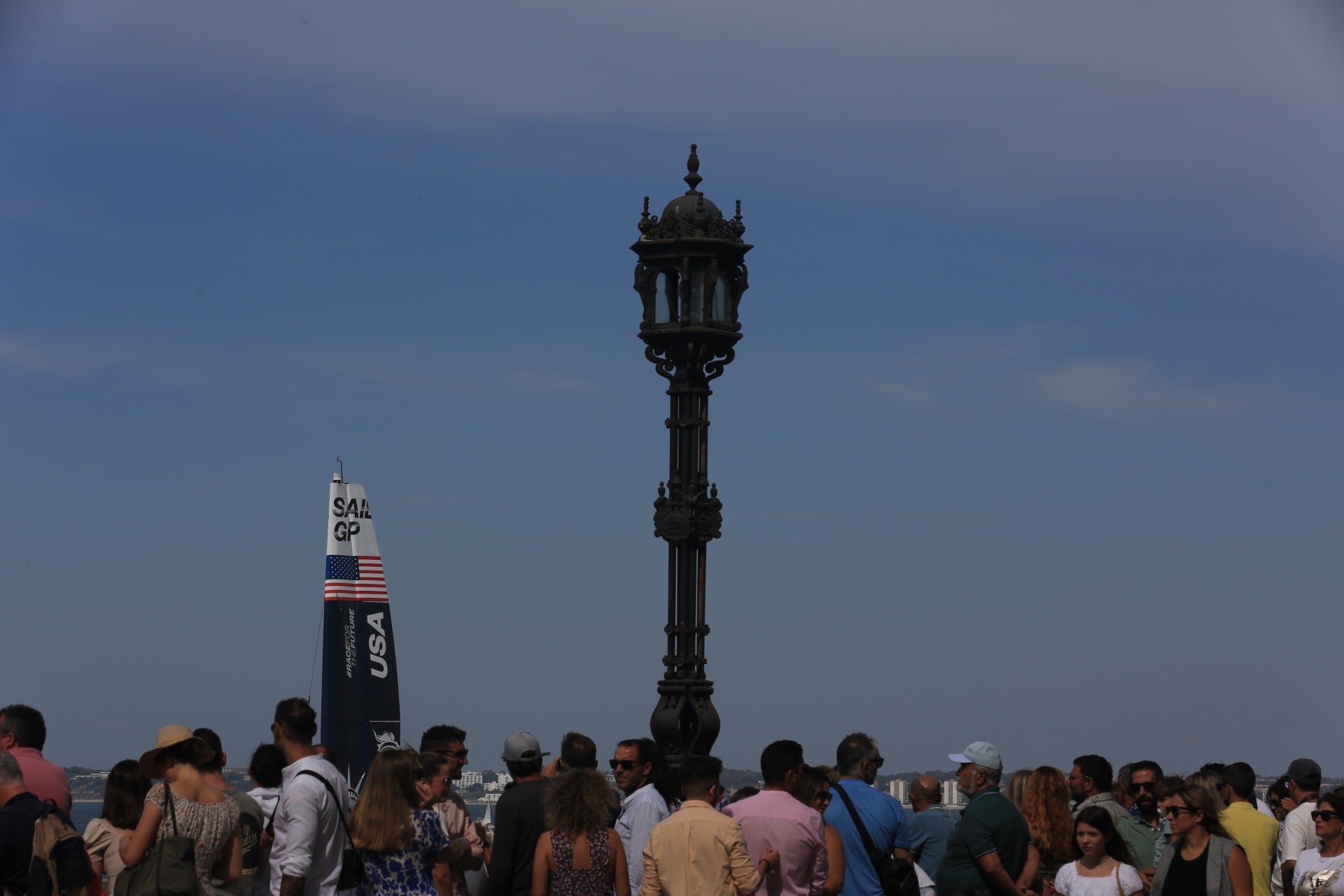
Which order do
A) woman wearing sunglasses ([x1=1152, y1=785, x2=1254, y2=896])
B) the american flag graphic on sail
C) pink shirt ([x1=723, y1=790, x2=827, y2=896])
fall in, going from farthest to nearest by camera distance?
1. the american flag graphic on sail
2. pink shirt ([x1=723, y1=790, x2=827, y2=896])
3. woman wearing sunglasses ([x1=1152, y1=785, x2=1254, y2=896])

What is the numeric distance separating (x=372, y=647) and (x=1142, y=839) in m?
23.3

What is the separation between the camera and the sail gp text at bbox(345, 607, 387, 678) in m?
31.6

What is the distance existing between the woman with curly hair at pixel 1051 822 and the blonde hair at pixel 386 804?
3449 mm

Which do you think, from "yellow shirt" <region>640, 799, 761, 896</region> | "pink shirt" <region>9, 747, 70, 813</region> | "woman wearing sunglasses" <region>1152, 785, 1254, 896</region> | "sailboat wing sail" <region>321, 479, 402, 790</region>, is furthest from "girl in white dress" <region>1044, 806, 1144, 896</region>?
"sailboat wing sail" <region>321, 479, 402, 790</region>

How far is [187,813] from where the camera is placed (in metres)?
7.91

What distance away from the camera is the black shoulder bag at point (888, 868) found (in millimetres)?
9445

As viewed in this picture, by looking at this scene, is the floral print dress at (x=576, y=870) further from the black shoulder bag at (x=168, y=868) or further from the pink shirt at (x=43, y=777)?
the pink shirt at (x=43, y=777)

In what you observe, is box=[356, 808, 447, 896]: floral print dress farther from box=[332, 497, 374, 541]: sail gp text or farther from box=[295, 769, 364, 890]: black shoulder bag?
box=[332, 497, 374, 541]: sail gp text

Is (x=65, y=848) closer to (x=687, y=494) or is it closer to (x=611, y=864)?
(x=611, y=864)

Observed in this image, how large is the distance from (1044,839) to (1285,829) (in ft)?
5.67

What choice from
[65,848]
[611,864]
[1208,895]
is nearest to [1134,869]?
[1208,895]

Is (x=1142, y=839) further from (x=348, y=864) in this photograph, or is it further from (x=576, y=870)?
(x=348, y=864)

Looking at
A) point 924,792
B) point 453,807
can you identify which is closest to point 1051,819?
point 924,792

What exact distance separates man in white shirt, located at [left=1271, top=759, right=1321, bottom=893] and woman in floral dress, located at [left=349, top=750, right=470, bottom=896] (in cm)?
468
